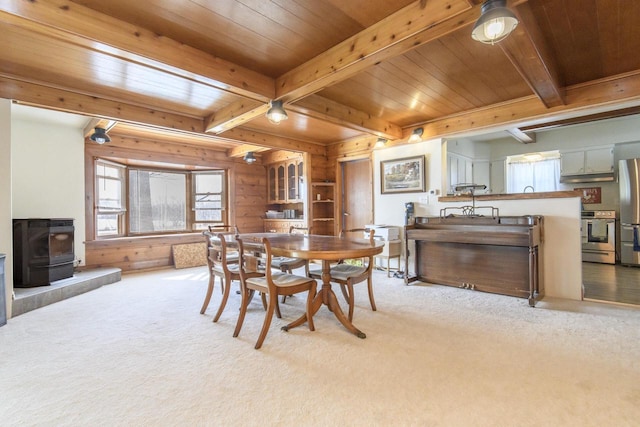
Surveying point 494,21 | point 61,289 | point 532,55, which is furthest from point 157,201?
point 532,55

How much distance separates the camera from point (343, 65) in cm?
227

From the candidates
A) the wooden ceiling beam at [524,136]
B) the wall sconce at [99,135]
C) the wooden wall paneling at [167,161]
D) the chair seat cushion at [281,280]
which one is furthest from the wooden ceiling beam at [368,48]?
the wooden ceiling beam at [524,136]

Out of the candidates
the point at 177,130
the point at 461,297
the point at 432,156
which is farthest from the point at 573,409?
the point at 177,130

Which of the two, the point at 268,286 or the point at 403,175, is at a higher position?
the point at 403,175

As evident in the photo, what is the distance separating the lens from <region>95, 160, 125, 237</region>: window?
480 centimetres

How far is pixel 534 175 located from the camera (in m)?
6.22

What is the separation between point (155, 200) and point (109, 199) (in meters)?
0.76

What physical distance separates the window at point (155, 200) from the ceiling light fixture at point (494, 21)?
5320 mm

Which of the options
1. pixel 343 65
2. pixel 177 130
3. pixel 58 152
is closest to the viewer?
pixel 343 65

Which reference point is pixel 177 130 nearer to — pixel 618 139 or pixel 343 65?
pixel 343 65

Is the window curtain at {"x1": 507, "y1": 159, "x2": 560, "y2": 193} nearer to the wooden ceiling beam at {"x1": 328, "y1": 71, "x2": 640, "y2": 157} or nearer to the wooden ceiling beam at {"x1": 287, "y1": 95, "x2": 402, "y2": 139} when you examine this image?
the wooden ceiling beam at {"x1": 328, "y1": 71, "x2": 640, "y2": 157}

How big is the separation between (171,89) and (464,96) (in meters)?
3.24

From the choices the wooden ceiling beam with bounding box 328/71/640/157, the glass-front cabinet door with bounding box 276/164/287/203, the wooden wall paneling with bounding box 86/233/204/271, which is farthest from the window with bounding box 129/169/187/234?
the wooden ceiling beam with bounding box 328/71/640/157

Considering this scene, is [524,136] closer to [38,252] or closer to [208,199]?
[208,199]
